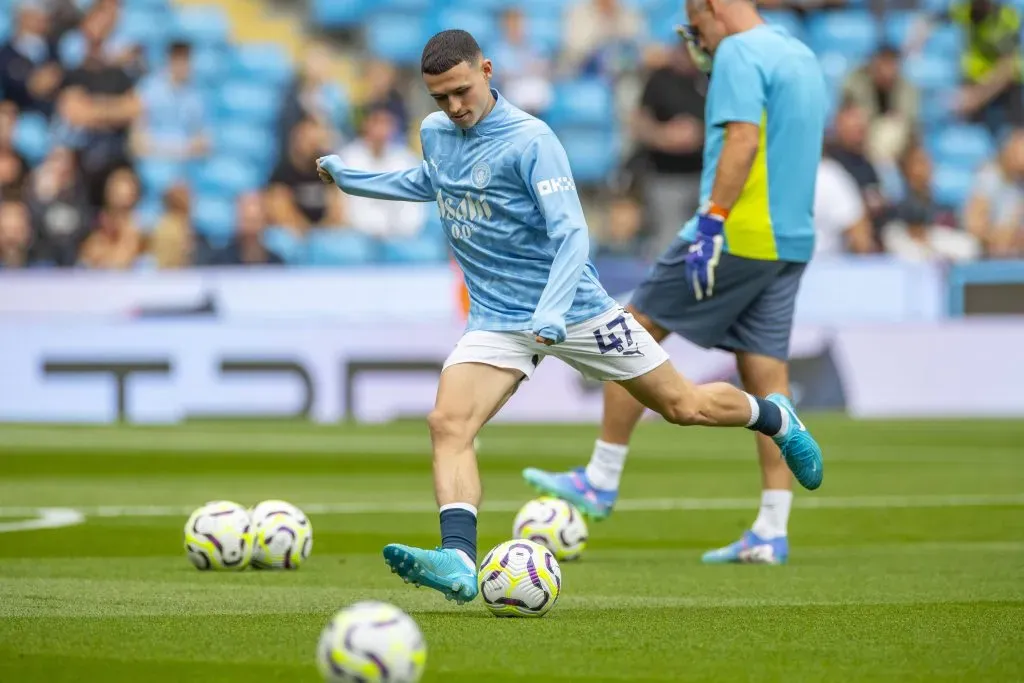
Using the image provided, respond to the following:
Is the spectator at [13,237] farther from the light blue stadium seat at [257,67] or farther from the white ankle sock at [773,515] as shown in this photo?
the white ankle sock at [773,515]

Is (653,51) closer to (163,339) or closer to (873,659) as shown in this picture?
(163,339)

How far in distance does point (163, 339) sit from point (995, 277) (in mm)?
8309

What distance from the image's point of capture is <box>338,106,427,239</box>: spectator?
19.4 m

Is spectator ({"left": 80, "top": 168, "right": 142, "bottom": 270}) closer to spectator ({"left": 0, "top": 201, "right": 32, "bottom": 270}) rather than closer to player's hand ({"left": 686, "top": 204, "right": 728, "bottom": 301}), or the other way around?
spectator ({"left": 0, "top": 201, "right": 32, "bottom": 270})

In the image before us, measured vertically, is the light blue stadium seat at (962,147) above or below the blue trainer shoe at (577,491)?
above

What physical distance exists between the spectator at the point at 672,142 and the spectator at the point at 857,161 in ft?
6.01

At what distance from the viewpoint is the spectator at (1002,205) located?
20016 millimetres

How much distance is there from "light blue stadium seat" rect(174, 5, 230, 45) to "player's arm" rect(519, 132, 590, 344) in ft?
57.7

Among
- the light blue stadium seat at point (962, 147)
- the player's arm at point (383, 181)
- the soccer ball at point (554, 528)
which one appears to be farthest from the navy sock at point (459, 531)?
the light blue stadium seat at point (962, 147)

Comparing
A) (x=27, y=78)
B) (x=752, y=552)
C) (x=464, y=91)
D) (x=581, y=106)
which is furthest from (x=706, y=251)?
(x=27, y=78)

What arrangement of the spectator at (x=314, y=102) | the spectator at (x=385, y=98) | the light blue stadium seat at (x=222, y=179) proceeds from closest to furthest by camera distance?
the spectator at (x=314, y=102)
the spectator at (x=385, y=98)
the light blue stadium seat at (x=222, y=179)

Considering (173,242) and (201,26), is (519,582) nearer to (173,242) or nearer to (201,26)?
(173,242)

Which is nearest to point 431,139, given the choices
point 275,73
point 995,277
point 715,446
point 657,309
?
point 657,309

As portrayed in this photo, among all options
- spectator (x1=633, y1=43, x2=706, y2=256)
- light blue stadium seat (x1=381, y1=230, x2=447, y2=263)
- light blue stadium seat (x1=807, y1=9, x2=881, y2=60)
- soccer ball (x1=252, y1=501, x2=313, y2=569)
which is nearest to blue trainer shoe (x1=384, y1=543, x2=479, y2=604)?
soccer ball (x1=252, y1=501, x2=313, y2=569)
